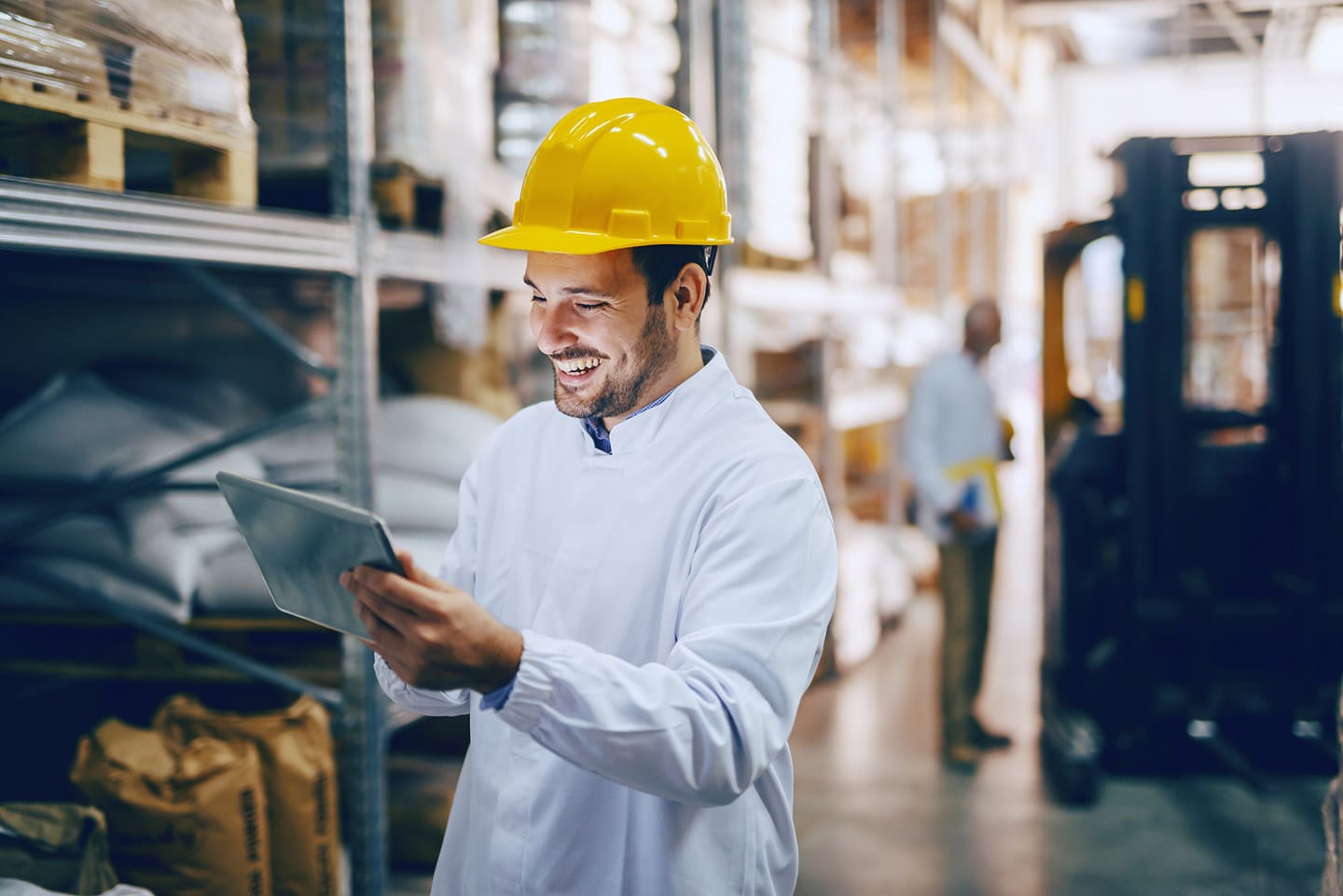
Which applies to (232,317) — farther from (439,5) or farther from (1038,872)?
(1038,872)

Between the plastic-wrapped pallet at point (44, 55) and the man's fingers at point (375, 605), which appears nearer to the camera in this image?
the man's fingers at point (375, 605)

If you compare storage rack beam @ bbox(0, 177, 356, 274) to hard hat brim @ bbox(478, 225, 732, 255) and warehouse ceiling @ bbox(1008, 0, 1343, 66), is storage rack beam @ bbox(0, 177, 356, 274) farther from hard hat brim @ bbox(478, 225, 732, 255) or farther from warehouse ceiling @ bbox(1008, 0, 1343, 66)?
warehouse ceiling @ bbox(1008, 0, 1343, 66)

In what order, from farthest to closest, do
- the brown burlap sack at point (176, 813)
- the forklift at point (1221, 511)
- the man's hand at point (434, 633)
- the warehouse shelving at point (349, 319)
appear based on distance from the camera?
the forklift at point (1221, 511) → the warehouse shelving at point (349, 319) → the brown burlap sack at point (176, 813) → the man's hand at point (434, 633)

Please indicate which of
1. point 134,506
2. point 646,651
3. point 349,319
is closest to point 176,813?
point 134,506

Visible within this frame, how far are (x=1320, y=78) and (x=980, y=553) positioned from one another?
50.2 ft

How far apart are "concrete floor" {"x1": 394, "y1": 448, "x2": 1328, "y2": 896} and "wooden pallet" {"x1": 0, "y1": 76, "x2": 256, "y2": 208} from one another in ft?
7.79

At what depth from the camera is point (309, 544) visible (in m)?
1.40

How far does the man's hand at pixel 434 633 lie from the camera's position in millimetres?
1293

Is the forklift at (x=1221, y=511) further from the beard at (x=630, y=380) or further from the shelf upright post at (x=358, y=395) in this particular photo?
the beard at (x=630, y=380)

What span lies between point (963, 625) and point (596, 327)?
13.7 ft

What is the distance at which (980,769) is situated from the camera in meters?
5.21

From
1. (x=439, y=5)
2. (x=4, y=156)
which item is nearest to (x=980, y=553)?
(x=439, y=5)

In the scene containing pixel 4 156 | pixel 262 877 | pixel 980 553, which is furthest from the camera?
pixel 980 553

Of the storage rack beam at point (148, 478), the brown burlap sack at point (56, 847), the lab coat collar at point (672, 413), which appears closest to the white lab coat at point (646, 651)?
the lab coat collar at point (672, 413)
